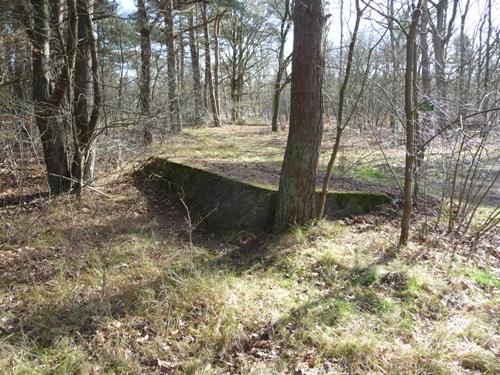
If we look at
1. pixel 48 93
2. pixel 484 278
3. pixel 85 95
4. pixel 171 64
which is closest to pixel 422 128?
pixel 484 278

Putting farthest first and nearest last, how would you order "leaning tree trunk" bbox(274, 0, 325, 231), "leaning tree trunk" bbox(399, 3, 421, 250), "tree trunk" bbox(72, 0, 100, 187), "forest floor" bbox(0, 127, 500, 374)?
"tree trunk" bbox(72, 0, 100, 187) → "leaning tree trunk" bbox(274, 0, 325, 231) → "leaning tree trunk" bbox(399, 3, 421, 250) → "forest floor" bbox(0, 127, 500, 374)

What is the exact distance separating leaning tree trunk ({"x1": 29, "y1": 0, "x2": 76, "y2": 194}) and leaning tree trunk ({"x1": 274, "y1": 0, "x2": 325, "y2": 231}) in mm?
3213

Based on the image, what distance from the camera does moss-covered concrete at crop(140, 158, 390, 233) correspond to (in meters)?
5.16

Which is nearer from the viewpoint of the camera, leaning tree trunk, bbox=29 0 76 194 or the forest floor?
the forest floor

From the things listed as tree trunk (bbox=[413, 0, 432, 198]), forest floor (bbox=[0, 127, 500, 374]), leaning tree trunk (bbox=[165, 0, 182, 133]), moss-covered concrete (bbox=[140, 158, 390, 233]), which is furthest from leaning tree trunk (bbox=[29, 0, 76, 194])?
tree trunk (bbox=[413, 0, 432, 198])

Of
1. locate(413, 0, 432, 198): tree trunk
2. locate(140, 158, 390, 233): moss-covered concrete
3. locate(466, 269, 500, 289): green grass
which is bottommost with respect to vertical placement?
locate(466, 269, 500, 289): green grass

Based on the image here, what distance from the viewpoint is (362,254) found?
14.1 feet

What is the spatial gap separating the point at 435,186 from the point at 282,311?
5251 millimetres

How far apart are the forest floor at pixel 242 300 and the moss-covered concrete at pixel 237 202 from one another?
258mm

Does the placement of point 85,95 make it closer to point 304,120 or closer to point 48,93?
point 48,93

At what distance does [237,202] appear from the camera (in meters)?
5.52

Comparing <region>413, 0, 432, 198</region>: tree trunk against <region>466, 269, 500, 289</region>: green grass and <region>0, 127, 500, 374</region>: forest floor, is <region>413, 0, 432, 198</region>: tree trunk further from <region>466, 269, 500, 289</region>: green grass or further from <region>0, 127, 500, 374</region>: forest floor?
Result: <region>466, 269, 500, 289</region>: green grass

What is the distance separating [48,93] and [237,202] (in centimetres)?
351

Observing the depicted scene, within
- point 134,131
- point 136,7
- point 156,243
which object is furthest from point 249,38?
point 156,243
